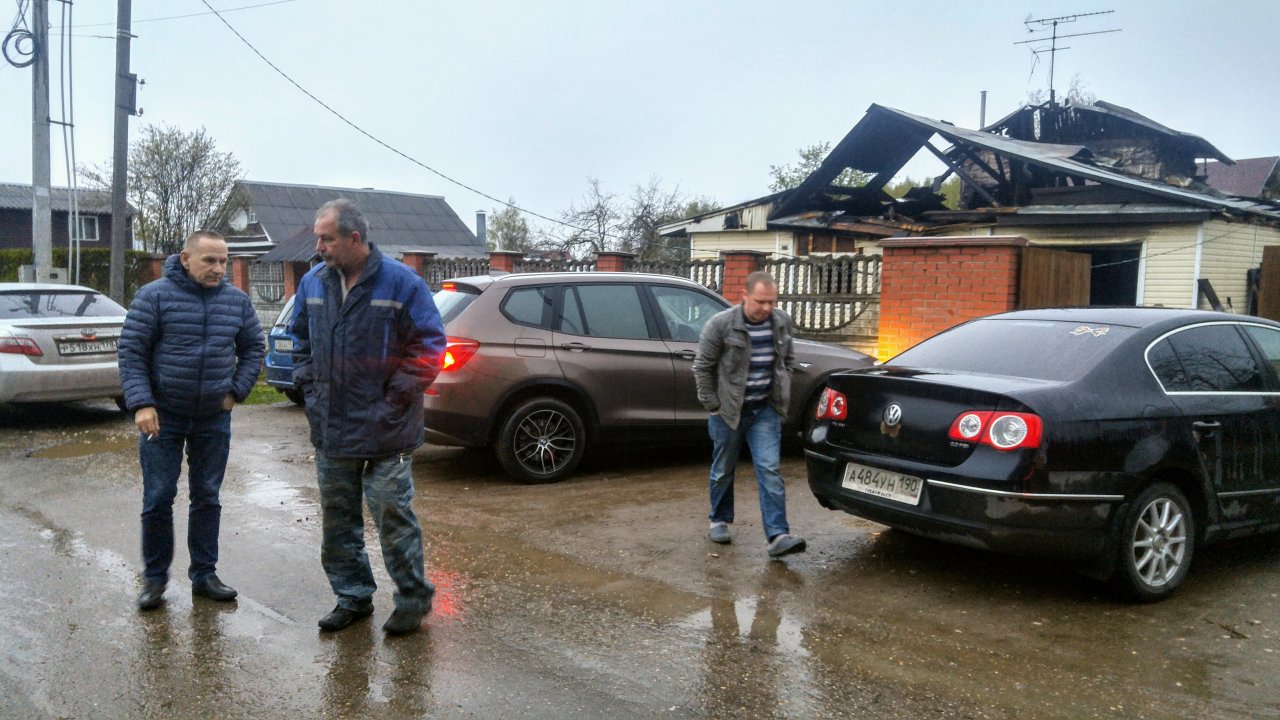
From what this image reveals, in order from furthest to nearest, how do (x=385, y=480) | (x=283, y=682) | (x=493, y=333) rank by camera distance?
1. (x=493, y=333)
2. (x=385, y=480)
3. (x=283, y=682)

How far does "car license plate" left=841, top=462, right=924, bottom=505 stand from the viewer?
495 centimetres

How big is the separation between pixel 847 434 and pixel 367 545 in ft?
9.32

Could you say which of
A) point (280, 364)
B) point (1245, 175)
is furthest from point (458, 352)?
point (1245, 175)

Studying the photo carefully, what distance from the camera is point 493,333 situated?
730 cm

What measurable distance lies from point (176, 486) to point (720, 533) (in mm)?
2982

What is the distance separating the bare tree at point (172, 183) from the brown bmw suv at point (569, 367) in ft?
101

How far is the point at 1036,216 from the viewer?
16781 mm

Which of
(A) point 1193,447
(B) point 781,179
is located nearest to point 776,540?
(A) point 1193,447

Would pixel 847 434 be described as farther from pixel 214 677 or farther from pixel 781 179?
pixel 781 179

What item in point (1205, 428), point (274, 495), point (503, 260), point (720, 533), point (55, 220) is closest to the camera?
point (1205, 428)

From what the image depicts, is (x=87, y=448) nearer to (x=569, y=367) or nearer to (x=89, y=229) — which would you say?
(x=569, y=367)

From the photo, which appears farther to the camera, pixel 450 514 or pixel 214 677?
pixel 450 514

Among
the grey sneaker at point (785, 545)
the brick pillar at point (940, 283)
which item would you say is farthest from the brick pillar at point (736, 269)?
the grey sneaker at point (785, 545)

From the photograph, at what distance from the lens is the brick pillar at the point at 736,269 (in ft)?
43.7
